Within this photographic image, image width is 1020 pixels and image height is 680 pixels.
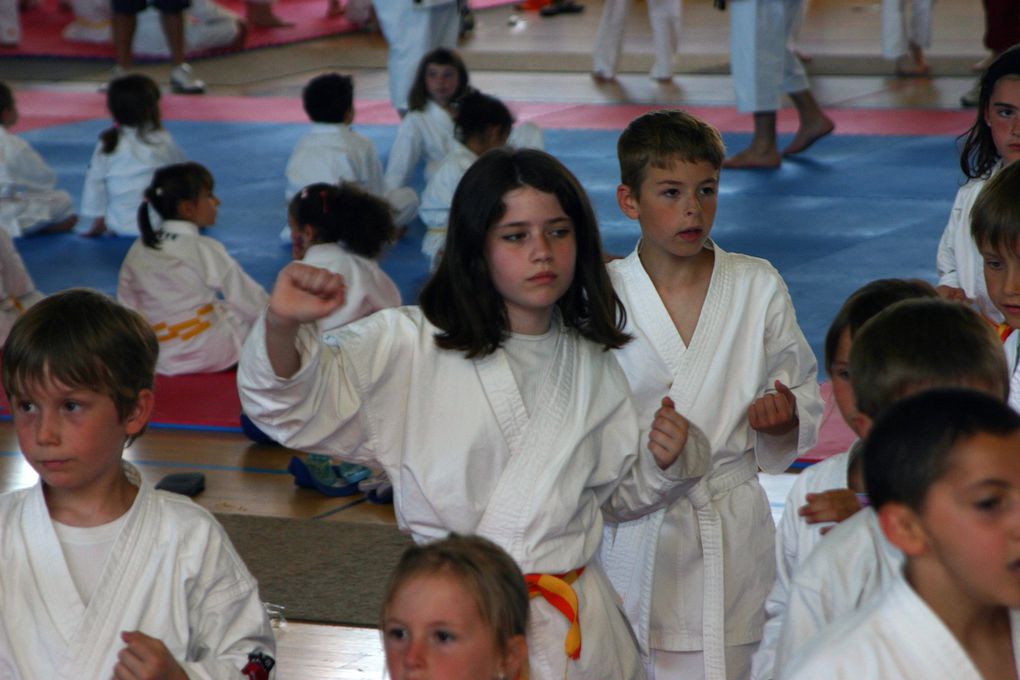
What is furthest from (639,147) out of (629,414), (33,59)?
(33,59)

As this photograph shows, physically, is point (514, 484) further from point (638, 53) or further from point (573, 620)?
point (638, 53)

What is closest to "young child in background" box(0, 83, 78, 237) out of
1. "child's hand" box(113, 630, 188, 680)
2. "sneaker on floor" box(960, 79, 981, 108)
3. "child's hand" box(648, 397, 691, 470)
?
"sneaker on floor" box(960, 79, 981, 108)

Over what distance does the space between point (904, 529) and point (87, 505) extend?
4.59 feet

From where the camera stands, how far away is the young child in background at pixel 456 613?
2217 millimetres

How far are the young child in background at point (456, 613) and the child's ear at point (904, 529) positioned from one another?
63 centimetres

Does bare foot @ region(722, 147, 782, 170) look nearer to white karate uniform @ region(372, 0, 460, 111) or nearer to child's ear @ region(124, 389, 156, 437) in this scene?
white karate uniform @ region(372, 0, 460, 111)

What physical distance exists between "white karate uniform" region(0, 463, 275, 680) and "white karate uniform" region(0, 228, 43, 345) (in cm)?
463

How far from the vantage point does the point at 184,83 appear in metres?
14.0

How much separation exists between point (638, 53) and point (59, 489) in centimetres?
1357

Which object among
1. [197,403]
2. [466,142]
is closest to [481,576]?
[197,403]

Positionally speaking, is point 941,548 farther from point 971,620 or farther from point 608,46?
point 608,46

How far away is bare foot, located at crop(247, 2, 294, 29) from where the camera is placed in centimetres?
1802

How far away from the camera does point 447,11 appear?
10102 millimetres

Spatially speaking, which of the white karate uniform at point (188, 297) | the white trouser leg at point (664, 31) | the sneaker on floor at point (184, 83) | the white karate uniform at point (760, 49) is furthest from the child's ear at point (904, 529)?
the sneaker on floor at point (184, 83)
